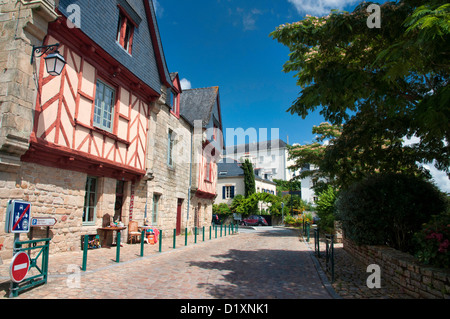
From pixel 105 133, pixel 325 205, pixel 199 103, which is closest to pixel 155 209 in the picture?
pixel 105 133

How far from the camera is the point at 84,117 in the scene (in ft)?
30.1

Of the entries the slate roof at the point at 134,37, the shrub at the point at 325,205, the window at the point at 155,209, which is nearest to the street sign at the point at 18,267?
the slate roof at the point at 134,37

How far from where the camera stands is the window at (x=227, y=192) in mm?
37394

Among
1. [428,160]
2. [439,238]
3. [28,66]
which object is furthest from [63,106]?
[428,160]

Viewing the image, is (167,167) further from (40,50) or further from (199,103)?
(40,50)

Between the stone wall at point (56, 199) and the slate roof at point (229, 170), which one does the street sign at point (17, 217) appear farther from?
the slate roof at point (229, 170)

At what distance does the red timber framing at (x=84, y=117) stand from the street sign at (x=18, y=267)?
3.67 meters

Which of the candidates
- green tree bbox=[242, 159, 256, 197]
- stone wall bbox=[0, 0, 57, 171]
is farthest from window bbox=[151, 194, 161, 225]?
green tree bbox=[242, 159, 256, 197]

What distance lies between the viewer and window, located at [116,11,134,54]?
11086 mm

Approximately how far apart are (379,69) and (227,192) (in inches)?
1307

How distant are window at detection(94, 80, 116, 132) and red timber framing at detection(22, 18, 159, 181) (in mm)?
134

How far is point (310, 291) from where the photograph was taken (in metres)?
5.46
